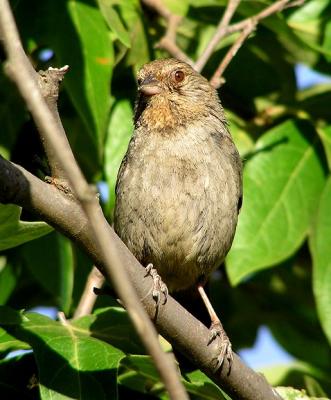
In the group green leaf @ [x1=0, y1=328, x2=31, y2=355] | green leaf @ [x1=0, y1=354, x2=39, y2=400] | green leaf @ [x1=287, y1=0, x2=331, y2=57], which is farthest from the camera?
green leaf @ [x1=287, y1=0, x2=331, y2=57]

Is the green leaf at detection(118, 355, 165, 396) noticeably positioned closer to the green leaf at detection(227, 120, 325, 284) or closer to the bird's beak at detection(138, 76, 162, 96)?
the green leaf at detection(227, 120, 325, 284)

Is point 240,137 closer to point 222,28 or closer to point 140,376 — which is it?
point 222,28

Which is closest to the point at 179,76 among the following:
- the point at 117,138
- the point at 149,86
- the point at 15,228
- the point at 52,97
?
the point at 149,86

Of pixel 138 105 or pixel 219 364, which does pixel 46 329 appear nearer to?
pixel 219 364

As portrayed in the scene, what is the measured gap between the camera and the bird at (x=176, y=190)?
4770 mm

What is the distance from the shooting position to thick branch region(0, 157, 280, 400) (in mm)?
2795

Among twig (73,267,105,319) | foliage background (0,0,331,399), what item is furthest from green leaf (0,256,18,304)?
twig (73,267,105,319)

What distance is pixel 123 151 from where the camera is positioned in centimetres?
523

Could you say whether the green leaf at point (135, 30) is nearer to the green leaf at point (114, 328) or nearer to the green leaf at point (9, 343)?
the green leaf at point (114, 328)

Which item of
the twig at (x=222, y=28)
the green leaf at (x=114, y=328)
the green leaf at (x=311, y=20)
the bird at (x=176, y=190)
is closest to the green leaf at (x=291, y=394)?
the bird at (x=176, y=190)

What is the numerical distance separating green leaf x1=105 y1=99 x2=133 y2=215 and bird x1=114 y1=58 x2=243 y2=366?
0.17 feet

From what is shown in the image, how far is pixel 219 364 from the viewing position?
3764 millimetres

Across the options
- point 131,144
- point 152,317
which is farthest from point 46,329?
point 131,144

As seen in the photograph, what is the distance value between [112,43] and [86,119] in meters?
0.60
